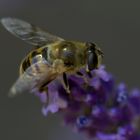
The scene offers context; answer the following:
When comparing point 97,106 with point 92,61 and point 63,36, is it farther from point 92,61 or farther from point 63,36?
point 63,36

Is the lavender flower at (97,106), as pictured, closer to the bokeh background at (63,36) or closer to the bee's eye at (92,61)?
the bee's eye at (92,61)

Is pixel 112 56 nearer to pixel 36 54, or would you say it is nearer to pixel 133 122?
pixel 133 122

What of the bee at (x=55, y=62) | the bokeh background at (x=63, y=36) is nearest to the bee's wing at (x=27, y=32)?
the bee at (x=55, y=62)

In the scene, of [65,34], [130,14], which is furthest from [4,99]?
[130,14]

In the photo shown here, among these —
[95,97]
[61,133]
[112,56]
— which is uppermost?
[95,97]

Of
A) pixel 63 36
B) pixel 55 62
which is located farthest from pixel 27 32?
pixel 63 36

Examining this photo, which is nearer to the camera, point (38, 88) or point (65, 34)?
point (38, 88)

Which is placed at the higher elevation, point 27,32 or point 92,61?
point 27,32
